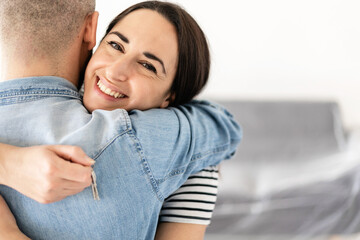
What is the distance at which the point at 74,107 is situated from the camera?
0.96 m

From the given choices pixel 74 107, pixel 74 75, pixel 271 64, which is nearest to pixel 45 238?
pixel 74 107

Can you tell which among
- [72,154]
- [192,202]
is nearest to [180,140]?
[192,202]

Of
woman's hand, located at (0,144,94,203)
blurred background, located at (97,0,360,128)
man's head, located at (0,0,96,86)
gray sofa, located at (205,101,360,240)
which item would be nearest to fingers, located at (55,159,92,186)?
woman's hand, located at (0,144,94,203)

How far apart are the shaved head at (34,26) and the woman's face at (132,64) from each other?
0.15m

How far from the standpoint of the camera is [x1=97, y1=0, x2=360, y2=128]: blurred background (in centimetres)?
330

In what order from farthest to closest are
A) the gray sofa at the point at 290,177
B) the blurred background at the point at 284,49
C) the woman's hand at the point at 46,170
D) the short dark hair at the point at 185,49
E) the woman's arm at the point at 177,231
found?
the blurred background at the point at 284,49 < the gray sofa at the point at 290,177 < the short dark hair at the point at 185,49 < the woman's arm at the point at 177,231 < the woman's hand at the point at 46,170

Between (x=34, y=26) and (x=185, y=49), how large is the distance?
444 millimetres

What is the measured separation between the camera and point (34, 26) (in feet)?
3.19

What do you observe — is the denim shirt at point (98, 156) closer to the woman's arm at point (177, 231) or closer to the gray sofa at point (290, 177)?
the woman's arm at point (177, 231)

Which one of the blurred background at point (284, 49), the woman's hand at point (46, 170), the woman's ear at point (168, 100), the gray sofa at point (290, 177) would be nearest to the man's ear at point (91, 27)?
the woman's ear at point (168, 100)

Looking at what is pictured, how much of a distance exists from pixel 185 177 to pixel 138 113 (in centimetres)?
21

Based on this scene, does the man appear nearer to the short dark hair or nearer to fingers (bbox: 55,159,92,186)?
fingers (bbox: 55,159,92,186)

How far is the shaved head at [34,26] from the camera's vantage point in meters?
0.96

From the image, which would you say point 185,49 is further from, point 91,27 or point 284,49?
point 284,49
